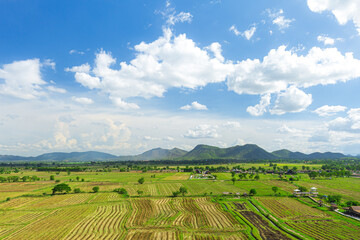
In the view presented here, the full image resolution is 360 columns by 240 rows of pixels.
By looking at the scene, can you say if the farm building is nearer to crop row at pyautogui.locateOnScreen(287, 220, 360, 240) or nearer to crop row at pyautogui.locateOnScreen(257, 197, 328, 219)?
crop row at pyautogui.locateOnScreen(257, 197, 328, 219)

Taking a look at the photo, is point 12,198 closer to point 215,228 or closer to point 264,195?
point 215,228

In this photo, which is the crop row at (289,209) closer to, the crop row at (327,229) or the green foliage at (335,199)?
the crop row at (327,229)

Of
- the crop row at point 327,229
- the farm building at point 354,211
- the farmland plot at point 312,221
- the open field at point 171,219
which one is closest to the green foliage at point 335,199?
the open field at point 171,219

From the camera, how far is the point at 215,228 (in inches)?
2219

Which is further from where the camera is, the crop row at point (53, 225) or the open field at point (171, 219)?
the open field at point (171, 219)

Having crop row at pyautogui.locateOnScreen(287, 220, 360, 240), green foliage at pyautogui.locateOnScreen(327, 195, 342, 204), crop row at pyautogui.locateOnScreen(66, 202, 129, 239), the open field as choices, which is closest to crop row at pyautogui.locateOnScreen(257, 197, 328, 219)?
the open field

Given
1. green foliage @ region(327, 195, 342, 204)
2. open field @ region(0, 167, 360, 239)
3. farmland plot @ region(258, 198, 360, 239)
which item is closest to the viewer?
open field @ region(0, 167, 360, 239)

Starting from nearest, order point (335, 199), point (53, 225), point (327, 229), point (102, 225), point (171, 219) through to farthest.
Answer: point (327, 229), point (102, 225), point (53, 225), point (171, 219), point (335, 199)

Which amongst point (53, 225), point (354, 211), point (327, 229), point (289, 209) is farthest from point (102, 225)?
point (354, 211)

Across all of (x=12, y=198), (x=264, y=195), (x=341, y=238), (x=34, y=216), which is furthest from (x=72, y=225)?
(x=264, y=195)

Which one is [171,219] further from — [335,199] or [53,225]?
[335,199]

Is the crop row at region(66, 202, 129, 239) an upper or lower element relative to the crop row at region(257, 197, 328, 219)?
upper

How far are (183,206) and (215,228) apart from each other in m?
26.7

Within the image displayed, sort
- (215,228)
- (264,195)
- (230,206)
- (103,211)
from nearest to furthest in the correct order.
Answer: (215,228) < (103,211) < (230,206) < (264,195)
